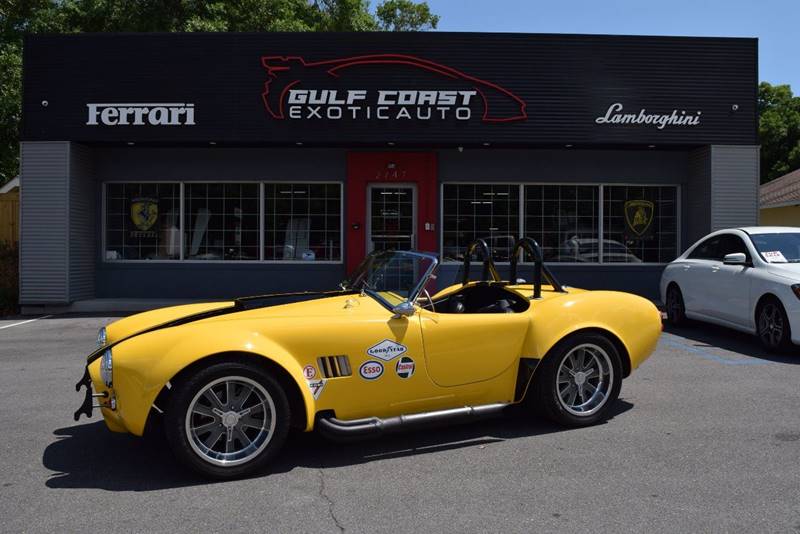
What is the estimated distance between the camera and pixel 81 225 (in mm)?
12898

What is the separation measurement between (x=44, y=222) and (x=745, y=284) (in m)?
11.7

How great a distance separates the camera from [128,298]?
13328mm

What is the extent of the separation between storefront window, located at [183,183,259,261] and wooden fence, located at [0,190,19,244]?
4874 mm

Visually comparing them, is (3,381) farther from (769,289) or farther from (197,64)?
(769,289)

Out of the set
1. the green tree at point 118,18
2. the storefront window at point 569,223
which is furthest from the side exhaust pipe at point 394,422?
the green tree at point 118,18

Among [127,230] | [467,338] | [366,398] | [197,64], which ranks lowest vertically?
[366,398]

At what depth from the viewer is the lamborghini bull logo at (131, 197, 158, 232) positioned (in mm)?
13562

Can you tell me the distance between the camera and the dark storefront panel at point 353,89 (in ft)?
40.4

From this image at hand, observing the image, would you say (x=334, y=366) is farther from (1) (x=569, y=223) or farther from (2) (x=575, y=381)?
(1) (x=569, y=223)

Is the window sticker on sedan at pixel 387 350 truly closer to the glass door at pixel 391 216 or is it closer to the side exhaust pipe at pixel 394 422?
the side exhaust pipe at pixel 394 422

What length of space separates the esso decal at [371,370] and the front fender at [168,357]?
36 cm

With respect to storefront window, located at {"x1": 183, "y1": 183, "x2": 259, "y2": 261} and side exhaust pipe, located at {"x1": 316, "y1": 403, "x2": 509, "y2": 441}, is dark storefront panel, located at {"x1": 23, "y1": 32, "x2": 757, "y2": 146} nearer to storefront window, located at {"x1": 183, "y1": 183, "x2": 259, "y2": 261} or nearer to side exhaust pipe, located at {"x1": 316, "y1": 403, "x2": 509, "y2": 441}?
storefront window, located at {"x1": 183, "y1": 183, "x2": 259, "y2": 261}

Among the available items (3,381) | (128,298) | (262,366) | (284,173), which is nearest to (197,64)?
(284,173)

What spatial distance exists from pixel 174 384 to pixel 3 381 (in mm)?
3892
